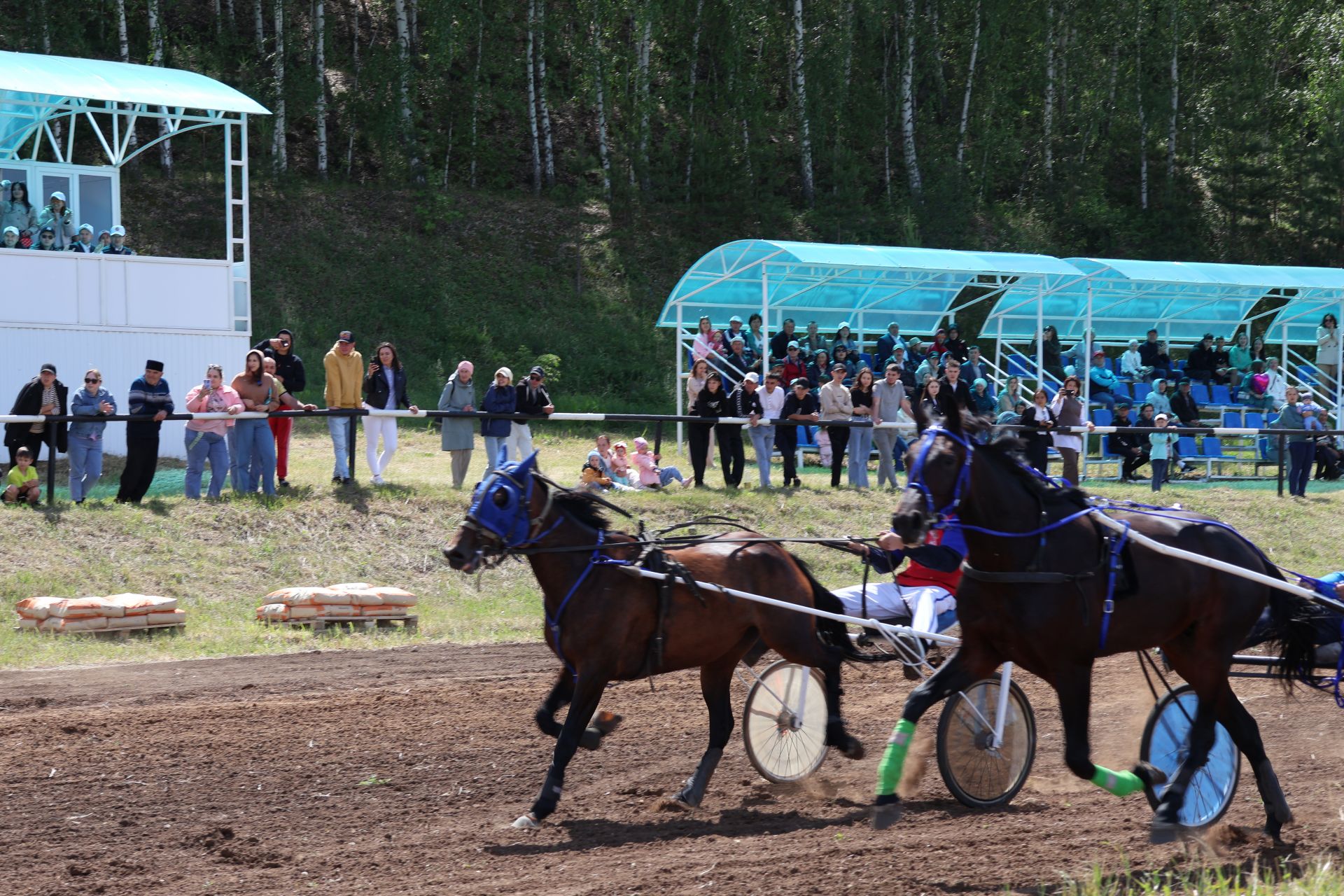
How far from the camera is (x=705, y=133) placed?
114ft

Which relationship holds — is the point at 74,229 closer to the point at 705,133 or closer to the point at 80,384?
the point at 80,384

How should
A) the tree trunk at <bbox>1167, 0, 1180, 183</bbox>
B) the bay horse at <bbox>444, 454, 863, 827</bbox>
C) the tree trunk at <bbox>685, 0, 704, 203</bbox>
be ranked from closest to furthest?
the bay horse at <bbox>444, 454, 863, 827</bbox> < the tree trunk at <bbox>685, 0, 704, 203</bbox> < the tree trunk at <bbox>1167, 0, 1180, 183</bbox>

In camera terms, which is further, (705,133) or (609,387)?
(705,133)

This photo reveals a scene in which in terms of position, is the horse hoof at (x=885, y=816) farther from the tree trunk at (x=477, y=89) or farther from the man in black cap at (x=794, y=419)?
the tree trunk at (x=477, y=89)

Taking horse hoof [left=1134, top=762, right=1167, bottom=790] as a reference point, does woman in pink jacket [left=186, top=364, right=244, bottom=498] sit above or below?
above

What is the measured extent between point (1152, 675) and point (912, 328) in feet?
54.6

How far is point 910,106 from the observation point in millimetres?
37875

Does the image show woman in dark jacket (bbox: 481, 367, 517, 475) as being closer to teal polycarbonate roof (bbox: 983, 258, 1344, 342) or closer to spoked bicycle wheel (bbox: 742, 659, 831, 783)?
spoked bicycle wheel (bbox: 742, 659, 831, 783)

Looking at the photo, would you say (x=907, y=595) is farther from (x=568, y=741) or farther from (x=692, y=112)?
(x=692, y=112)

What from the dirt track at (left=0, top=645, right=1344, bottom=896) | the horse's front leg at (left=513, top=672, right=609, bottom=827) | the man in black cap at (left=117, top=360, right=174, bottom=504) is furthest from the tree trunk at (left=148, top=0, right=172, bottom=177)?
the horse's front leg at (left=513, top=672, right=609, bottom=827)

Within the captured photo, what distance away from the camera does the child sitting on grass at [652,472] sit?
16547mm

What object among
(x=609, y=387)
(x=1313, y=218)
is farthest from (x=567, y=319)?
(x=1313, y=218)

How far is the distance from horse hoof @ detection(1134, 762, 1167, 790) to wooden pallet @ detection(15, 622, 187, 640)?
8372 mm

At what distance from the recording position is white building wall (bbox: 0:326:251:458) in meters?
19.1
